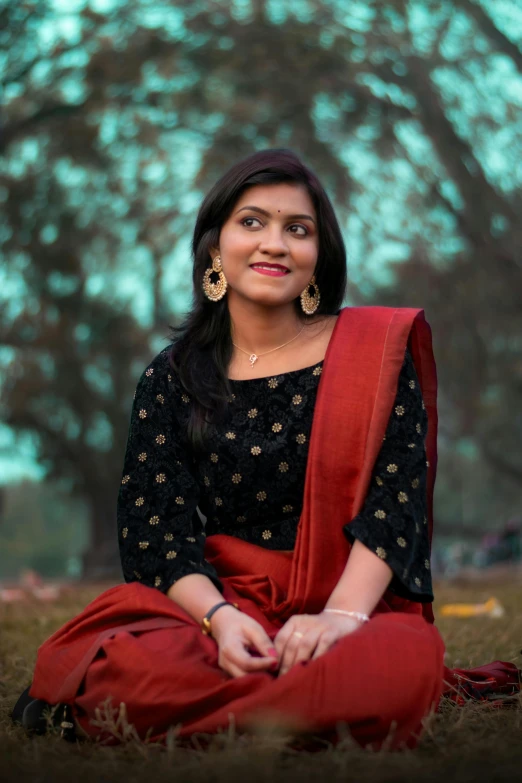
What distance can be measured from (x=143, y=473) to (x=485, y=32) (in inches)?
293

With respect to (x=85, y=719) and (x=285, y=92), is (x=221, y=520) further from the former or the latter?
(x=285, y=92)

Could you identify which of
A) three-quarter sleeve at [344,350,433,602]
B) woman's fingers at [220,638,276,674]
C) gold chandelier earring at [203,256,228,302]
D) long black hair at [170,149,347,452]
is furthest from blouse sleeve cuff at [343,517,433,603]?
gold chandelier earring at [203,256,228,302]

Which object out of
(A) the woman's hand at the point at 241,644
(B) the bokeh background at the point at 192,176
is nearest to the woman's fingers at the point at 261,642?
(A) the woman's hand at the point at 241,644

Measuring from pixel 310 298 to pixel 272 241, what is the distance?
0.28 m

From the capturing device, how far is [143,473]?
2828 millimetres

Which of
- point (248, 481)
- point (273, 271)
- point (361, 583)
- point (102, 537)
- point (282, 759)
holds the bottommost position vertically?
point (102, 537)

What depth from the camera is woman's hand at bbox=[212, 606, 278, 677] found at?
225cm

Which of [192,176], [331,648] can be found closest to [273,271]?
[331,648]

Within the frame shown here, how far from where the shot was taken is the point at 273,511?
279 centimetres

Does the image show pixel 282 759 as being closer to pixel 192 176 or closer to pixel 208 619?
pixel 208 619

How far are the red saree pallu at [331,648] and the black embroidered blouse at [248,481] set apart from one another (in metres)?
0.06

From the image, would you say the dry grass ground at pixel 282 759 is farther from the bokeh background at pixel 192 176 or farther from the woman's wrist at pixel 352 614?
the bokeh background at pixel 192 176

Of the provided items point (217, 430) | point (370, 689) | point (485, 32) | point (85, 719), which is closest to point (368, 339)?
point (217, 430)

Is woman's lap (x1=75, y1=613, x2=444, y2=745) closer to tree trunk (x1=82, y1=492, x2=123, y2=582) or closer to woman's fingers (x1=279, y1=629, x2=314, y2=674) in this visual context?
woman's fingers (x1=279, y1=629, x2=314, y2=674)
